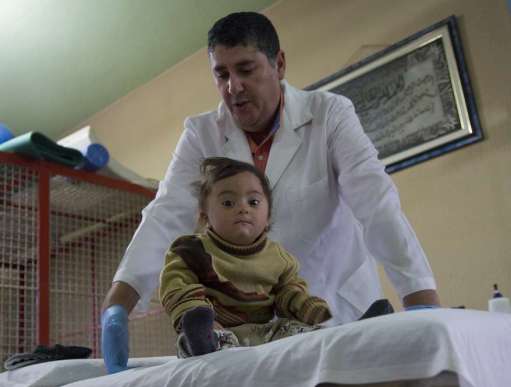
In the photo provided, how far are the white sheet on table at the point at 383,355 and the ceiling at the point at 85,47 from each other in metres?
2.41

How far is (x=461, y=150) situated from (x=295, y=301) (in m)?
1.30

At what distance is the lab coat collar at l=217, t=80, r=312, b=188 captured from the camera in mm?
1444

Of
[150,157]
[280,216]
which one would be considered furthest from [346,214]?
[150,157]

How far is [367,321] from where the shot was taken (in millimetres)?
696

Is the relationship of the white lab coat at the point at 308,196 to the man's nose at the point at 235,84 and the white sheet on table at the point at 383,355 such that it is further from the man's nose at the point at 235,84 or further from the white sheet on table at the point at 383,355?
the white sheet on table at the point at 383,355

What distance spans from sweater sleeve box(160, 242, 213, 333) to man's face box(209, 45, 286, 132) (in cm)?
41

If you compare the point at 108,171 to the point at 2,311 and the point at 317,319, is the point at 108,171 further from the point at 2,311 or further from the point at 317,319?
the point at 317,319

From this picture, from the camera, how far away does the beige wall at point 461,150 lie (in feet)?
6.87

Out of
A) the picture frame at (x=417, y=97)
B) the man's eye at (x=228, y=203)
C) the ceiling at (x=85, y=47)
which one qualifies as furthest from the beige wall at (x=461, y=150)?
the man's eye at (x=228, y=203)

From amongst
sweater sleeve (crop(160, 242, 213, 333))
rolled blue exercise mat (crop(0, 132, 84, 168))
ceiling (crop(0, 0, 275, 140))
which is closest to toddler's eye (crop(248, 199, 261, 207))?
sweater sleeve (crop(160, 242, 213, 333))

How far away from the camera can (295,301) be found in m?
1.09

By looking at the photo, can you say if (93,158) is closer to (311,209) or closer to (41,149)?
(41,149)

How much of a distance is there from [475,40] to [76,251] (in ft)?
5.01

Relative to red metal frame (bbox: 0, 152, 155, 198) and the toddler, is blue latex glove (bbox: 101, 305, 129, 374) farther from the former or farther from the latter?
red metal frame (bbox: 0, 152, 155, 198)
